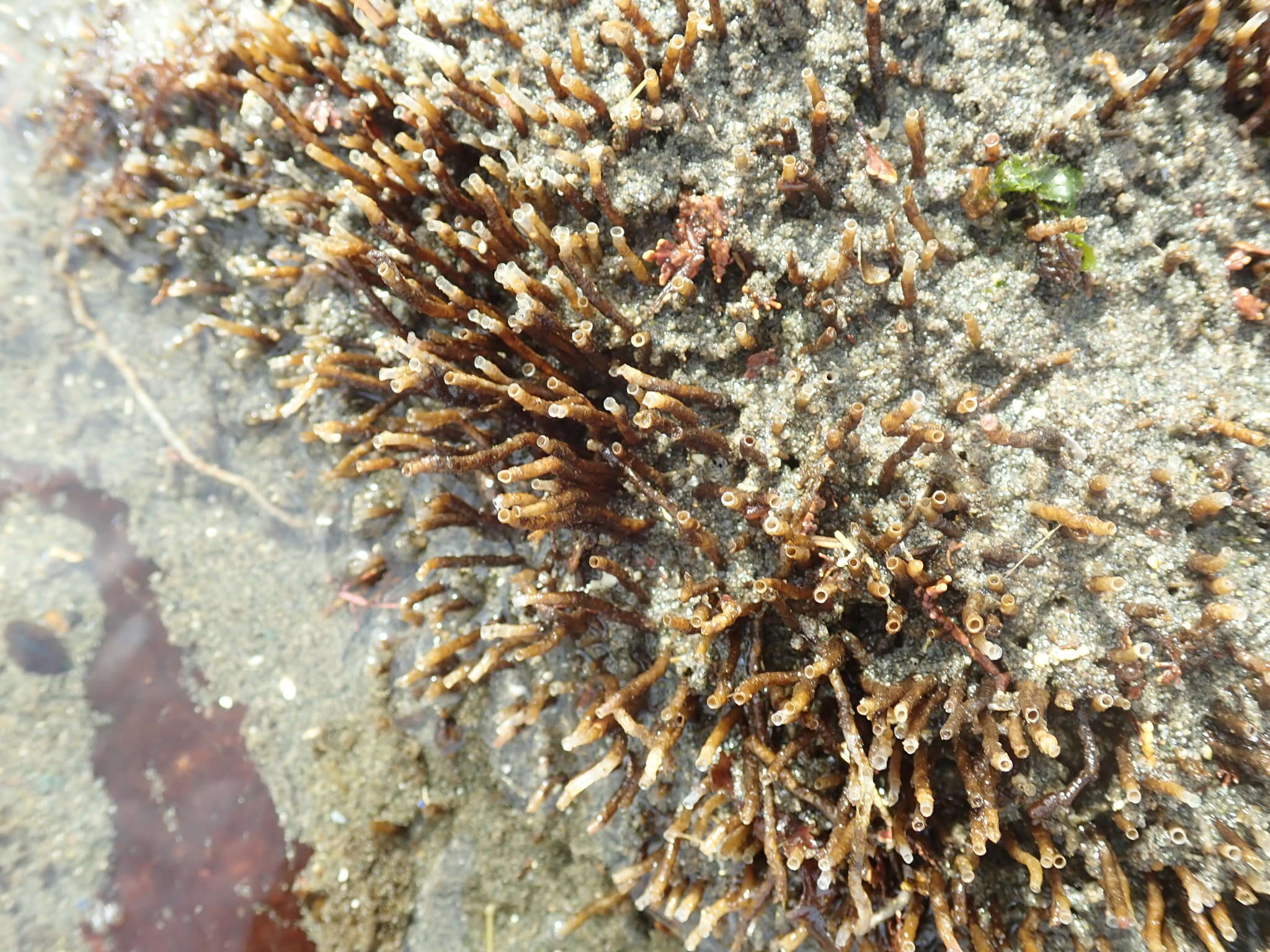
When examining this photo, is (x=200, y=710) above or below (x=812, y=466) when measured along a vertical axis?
below


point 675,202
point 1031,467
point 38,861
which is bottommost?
point 38,861

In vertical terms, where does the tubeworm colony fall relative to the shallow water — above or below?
above

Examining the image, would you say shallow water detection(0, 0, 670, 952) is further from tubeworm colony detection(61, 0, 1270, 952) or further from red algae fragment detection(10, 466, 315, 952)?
tubeworm colony detection(61, 0, 1270, 952)

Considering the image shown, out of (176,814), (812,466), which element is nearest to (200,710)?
(176,814)

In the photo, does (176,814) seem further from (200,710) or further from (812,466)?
(812,466)

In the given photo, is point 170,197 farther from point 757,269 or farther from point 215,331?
point 757,269

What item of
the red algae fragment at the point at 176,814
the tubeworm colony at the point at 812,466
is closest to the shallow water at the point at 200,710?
the red algae fragment at the point at 176,814

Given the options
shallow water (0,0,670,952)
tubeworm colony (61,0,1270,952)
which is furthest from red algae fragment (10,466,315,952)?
tubeworm colony (61,0,1270,952)

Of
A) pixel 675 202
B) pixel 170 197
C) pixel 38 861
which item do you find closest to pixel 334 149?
pixel 170 197

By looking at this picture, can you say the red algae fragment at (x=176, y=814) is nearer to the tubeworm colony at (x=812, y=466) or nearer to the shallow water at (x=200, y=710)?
the shallow water at (x=200, y=710)
